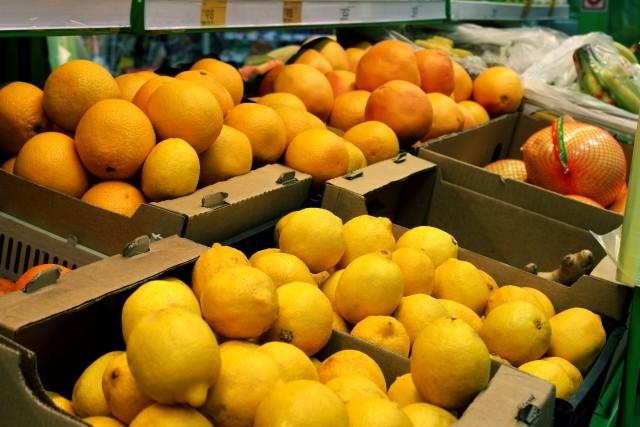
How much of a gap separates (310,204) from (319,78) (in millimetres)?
568

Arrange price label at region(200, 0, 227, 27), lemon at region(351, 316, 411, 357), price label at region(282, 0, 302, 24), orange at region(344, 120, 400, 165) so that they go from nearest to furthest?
lemon at region(351, 316, 411, 357), price label at region(200, 0, 227, 27), orange at region(344, 120, 400, 165), price label at region(282, 0, 302, 24)

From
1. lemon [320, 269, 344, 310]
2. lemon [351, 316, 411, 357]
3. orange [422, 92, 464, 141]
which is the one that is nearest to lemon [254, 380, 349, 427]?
lemon [351, 316, 411, 357]

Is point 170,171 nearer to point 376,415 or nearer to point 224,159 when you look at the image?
point 224,159

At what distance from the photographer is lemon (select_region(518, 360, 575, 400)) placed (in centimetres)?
129

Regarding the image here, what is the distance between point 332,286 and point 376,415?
1.63 feet

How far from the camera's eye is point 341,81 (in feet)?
7.86

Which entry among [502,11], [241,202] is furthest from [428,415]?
[502,11]

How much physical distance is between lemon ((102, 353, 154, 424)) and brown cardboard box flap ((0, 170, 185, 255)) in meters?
0.44

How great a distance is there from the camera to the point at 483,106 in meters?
2.76

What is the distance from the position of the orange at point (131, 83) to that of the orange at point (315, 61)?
0.75 metres

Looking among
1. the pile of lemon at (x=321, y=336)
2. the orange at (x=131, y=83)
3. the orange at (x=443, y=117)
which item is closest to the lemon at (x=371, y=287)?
the pile of lemon at (x=321, y=336)

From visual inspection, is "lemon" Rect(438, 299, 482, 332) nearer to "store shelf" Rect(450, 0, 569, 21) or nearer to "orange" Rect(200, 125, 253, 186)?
"orange" Rect(200, 125, 253, 186)

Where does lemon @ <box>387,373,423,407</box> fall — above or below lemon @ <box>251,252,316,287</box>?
below

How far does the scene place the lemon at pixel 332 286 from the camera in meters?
1.42
